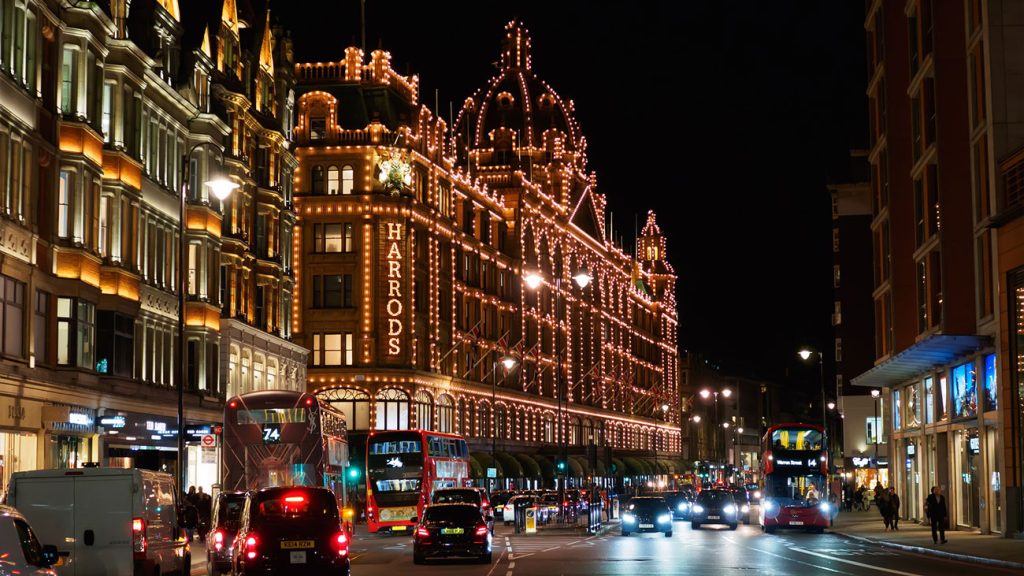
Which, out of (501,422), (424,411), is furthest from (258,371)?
Answer: (501,422)

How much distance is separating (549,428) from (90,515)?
96.8 metres

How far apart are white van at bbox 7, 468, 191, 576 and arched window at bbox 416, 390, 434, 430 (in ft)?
215

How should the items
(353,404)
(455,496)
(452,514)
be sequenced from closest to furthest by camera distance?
(452,514) → (455,496) → (353,404)

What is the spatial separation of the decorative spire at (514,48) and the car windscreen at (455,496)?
86414 millimetres

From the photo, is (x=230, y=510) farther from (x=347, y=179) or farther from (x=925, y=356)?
(x=347, y=179)

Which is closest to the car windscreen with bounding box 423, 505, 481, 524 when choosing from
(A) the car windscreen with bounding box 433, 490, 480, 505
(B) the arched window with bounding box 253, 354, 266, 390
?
(A) the car windscreen with bounding box 433, 490, 480, 505

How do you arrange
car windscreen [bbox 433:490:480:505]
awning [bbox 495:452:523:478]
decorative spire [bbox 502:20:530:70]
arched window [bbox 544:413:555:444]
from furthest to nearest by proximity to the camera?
decorative spire [bbox 502:20:530:70]
arched window [bbox 544:413:555:444]
awning [bbox 495:452:523:478]
car windscreen [bbox 433:490:480:505]

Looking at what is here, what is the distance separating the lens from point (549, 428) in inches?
4707

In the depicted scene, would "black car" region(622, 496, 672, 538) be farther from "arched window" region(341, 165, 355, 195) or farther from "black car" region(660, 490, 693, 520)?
"arched window" region(341, 165, 355, 195)

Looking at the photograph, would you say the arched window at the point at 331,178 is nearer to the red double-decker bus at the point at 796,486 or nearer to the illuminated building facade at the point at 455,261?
the illuminated building facade at the point at 455,261

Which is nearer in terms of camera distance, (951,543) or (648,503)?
(951,543)

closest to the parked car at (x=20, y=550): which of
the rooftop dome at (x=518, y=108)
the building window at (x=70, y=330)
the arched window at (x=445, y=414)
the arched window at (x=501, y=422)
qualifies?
the building window at (x=70, y=330)

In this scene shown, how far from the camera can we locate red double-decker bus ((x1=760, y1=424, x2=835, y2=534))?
5809 centimetres

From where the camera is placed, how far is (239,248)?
6397 centimetres
